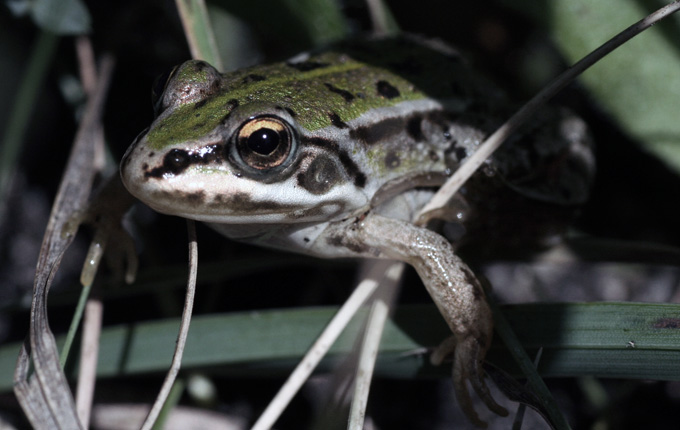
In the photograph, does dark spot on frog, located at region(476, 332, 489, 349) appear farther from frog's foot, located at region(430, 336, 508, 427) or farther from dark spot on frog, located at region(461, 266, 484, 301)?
dark spot on frog, located at region(461, 266, 484, 301)

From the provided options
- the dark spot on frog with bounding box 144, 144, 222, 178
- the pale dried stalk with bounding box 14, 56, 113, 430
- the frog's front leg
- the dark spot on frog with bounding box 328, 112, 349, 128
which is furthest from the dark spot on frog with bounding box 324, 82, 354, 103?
the pale dried stalk with bounding box 14, 56, 113, 430

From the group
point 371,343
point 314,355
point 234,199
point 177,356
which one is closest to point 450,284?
point 371,343

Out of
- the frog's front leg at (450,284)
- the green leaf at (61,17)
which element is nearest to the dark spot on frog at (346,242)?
the frog's front leg at (450,284)

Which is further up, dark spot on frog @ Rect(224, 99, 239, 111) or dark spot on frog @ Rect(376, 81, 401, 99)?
dark spot on frog @ Rect(376, 81, 401, 99)

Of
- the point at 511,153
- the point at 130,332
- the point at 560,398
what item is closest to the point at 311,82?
the point at 511,153

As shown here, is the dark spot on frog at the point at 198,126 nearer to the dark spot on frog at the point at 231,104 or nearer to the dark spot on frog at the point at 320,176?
the dark spot on frog at the point at 231,104

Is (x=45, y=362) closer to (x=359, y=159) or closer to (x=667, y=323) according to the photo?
(x=359, y=159)
